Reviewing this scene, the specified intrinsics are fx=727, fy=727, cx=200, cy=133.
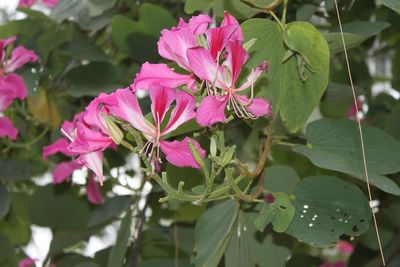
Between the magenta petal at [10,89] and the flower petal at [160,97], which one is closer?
the flower petal at [160,97]

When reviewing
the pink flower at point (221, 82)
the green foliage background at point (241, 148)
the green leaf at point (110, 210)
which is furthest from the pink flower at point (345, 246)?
the pink flower at point (221, 82)

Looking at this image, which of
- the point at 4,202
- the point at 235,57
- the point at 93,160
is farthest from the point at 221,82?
the point at 4,202

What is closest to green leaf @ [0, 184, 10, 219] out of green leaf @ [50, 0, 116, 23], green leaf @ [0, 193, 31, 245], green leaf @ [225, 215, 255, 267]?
green leaf @ [0, 193, 31, 245]

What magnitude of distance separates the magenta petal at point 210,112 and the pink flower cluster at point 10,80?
0.37 metres

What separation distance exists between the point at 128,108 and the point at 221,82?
0.22ft

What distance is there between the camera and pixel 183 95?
0.51 meters

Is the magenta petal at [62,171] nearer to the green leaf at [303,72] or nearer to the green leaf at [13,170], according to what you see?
the green leaf at [13,170]

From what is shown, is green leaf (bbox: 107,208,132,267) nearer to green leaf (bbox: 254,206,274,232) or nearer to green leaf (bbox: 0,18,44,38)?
green leaf (bbox: 254,206,274,232)

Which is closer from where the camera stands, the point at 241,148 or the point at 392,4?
the point at 392,4

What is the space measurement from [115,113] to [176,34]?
0.23 ft

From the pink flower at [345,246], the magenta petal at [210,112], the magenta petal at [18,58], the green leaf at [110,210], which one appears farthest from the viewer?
the pink flower at [345,246]

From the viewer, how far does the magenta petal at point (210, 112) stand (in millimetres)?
490

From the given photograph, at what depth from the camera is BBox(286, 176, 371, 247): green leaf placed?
0.60m

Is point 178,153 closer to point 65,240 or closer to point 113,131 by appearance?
point 113,131
